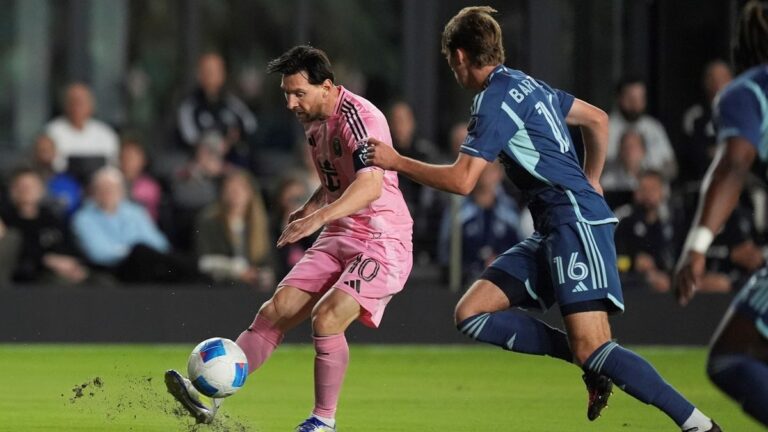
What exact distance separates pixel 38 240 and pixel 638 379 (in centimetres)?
747

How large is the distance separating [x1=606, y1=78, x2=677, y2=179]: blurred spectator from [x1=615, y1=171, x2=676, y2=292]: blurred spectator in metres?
1.20

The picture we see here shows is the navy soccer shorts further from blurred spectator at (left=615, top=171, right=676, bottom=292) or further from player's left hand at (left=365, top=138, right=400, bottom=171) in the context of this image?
blurred spectator at (left=615, top=171, right=676, bottom=292)

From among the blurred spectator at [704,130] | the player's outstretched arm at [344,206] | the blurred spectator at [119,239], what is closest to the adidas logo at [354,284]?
the player's outstretched arm at [344,206]

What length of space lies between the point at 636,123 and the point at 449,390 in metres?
5.13

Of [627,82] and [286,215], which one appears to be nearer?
[286,215]

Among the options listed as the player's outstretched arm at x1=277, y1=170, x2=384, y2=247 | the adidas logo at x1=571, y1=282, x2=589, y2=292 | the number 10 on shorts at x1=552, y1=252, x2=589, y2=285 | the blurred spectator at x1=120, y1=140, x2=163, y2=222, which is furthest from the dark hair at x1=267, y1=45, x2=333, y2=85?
the blurred spectator at x1=120, y1=140, x2=163, y2=222

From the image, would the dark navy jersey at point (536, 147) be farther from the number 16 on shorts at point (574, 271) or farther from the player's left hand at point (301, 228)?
the player's left hand at point (301, 228)

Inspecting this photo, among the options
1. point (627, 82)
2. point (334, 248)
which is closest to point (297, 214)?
point (334, 248)

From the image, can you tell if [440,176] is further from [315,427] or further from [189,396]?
[189,396]

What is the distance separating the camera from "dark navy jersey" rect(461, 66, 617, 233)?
7066mm

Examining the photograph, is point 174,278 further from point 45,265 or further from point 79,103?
point 79,103

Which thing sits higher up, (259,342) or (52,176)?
(259,342)

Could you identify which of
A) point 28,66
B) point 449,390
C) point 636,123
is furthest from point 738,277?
point 28,66

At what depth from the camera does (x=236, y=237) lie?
1338 cm
